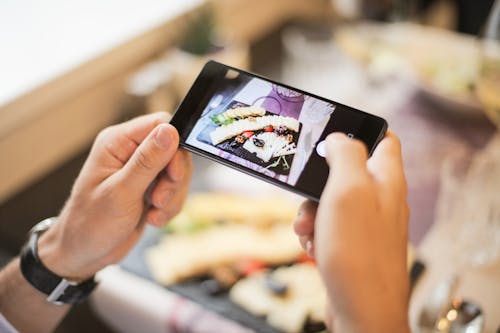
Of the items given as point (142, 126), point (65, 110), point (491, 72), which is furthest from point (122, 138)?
point (491, 72)

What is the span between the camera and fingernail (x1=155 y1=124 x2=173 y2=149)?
0.52m

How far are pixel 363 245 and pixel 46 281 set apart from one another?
0.44 meters

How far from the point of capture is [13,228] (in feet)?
3.18

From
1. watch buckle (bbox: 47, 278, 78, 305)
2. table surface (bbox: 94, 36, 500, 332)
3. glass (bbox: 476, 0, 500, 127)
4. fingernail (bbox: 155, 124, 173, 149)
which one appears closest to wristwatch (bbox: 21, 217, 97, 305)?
watch buckle (bbox: 47, 278, 78, 305)

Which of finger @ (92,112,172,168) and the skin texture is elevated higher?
finger @ (92,112,172,168)

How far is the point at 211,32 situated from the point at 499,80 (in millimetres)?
787

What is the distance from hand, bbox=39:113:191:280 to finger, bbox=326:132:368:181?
0.19 metres

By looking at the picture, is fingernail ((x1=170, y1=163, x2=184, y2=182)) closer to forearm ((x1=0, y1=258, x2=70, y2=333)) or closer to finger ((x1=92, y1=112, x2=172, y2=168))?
finger ((x1=92, y1=112, x2=172, y2=168))

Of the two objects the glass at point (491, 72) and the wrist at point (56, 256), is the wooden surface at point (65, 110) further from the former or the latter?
the glass at point (491, 72)

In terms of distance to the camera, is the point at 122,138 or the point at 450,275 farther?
the point at 450,275

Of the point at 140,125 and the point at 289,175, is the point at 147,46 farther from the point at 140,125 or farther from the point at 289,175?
the point at 289,175

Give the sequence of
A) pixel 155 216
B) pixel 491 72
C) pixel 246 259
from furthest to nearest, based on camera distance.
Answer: pixel 491 72
pixel 246 259
pixel 155 216

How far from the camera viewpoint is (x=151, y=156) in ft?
1.74

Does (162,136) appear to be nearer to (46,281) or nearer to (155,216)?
(155,216)
